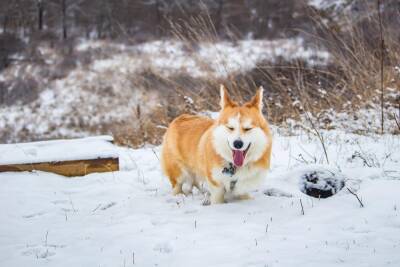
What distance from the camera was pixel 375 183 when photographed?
3.47 metres

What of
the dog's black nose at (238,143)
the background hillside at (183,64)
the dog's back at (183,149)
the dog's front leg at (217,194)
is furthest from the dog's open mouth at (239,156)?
the background hillside at (183,64)

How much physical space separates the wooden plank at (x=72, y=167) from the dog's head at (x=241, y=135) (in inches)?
65.3

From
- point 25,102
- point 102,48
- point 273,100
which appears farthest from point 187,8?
point 273,100

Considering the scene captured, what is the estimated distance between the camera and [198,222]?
310 centimetres

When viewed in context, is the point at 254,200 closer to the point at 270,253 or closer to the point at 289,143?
the point at 270,253

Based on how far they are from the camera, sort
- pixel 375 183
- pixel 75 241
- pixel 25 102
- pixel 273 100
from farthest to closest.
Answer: pixel 25 102
pixel 273 100
pixel 375 183
pixel 75 241

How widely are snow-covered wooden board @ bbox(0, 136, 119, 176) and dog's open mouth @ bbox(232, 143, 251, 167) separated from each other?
5.73 feet

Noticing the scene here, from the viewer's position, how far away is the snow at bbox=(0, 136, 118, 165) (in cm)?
452

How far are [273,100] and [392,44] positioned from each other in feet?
6.49

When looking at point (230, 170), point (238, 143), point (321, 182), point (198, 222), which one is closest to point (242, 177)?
point (230, 170)

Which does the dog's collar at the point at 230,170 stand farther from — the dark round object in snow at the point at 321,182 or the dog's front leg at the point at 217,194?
the dark round object in snow at the point at 321,182

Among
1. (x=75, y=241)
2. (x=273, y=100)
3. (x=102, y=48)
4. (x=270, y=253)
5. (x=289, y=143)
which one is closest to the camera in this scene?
(x=270, y=253)

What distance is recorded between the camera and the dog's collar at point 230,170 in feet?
11.4

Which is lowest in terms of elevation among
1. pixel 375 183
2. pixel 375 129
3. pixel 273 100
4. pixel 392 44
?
pixel 375 183
